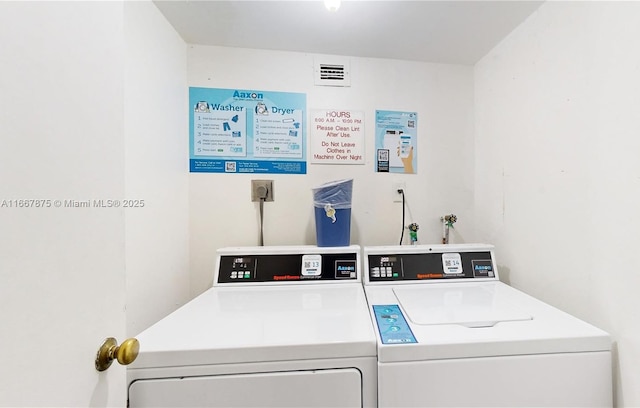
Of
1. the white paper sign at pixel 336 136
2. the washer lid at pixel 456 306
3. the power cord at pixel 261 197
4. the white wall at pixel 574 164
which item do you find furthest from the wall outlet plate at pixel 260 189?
the white wall at pixel 574 164

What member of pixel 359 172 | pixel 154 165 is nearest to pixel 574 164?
pixel 359 172

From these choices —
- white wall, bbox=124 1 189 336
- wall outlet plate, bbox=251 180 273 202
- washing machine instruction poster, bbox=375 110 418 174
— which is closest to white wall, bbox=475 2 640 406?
washing machine instruction poster, bbox=375 110 418 174

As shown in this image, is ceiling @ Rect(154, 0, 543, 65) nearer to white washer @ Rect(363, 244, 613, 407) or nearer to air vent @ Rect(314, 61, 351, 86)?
air vent @ Rect(314, 61, 351, 86)

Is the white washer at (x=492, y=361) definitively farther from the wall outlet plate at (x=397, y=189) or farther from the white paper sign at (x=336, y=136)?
the white paper sign at (x=336, y=136)

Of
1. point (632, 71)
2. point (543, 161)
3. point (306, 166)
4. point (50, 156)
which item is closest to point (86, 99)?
point (50, 156)

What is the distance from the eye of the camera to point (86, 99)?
1.61 ft

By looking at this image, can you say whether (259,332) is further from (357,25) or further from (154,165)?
(357,25)

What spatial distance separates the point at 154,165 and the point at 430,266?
139 centimetres

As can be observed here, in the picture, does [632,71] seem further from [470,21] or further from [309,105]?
[309,105]

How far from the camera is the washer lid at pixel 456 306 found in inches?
31.4

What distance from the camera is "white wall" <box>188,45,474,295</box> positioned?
1457 millimetres

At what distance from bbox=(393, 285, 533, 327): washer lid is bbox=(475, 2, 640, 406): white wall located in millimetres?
257

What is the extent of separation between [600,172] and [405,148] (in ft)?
2.83

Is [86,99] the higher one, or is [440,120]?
[440,120]
